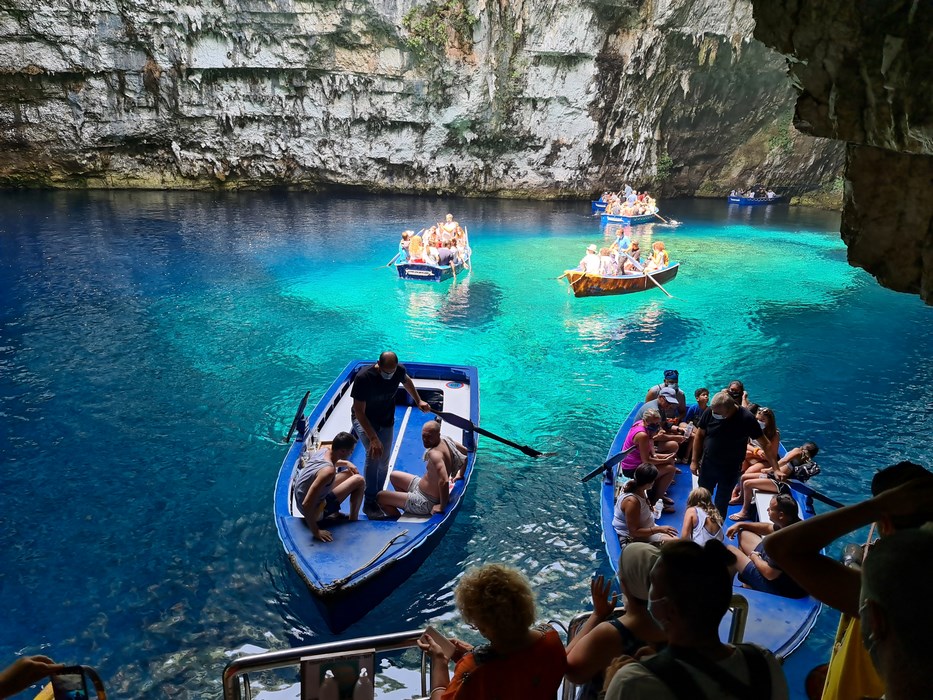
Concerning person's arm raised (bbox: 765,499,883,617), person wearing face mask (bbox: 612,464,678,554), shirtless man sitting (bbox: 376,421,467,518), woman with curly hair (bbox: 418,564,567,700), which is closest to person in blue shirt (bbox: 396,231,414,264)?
shirtless man sitting (bbox: 376,421,467,518)

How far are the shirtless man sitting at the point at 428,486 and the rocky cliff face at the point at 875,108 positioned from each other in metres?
3.94

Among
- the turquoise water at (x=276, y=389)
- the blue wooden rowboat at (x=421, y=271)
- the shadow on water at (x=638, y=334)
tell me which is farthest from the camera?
the blue wooden rowboat at (x=421, y=271)

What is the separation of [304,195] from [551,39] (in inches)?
623

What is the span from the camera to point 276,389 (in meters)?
10.2

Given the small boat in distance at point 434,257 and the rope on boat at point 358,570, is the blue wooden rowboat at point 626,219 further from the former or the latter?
the rope on boat at point 358,570

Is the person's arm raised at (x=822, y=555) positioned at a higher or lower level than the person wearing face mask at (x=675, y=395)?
higher

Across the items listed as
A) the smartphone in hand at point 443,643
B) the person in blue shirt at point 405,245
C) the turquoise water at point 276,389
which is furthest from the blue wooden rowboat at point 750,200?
the smartphone in hand at point 443,643

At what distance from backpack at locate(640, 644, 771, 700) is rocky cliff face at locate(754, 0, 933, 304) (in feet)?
6.23

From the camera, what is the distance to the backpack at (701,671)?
5.13ft

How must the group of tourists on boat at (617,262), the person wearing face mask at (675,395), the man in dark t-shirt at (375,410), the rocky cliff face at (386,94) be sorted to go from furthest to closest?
1. the rocky cliff face at (386,94)
2. the group of tourists on boat at (617,262)
3. the person wearing face mask at (675,395)
4. the man in dark t-shirt at (375,410)

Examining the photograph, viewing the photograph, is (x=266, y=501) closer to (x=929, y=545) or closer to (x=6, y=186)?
(x=929, y=545)

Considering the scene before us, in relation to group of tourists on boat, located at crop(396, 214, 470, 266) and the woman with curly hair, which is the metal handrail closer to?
the woman with curly hair

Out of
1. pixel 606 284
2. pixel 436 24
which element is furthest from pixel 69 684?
pixel 436 24

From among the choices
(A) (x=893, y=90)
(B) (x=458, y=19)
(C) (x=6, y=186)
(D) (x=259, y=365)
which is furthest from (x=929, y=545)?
(C) (x=6, y=186)
